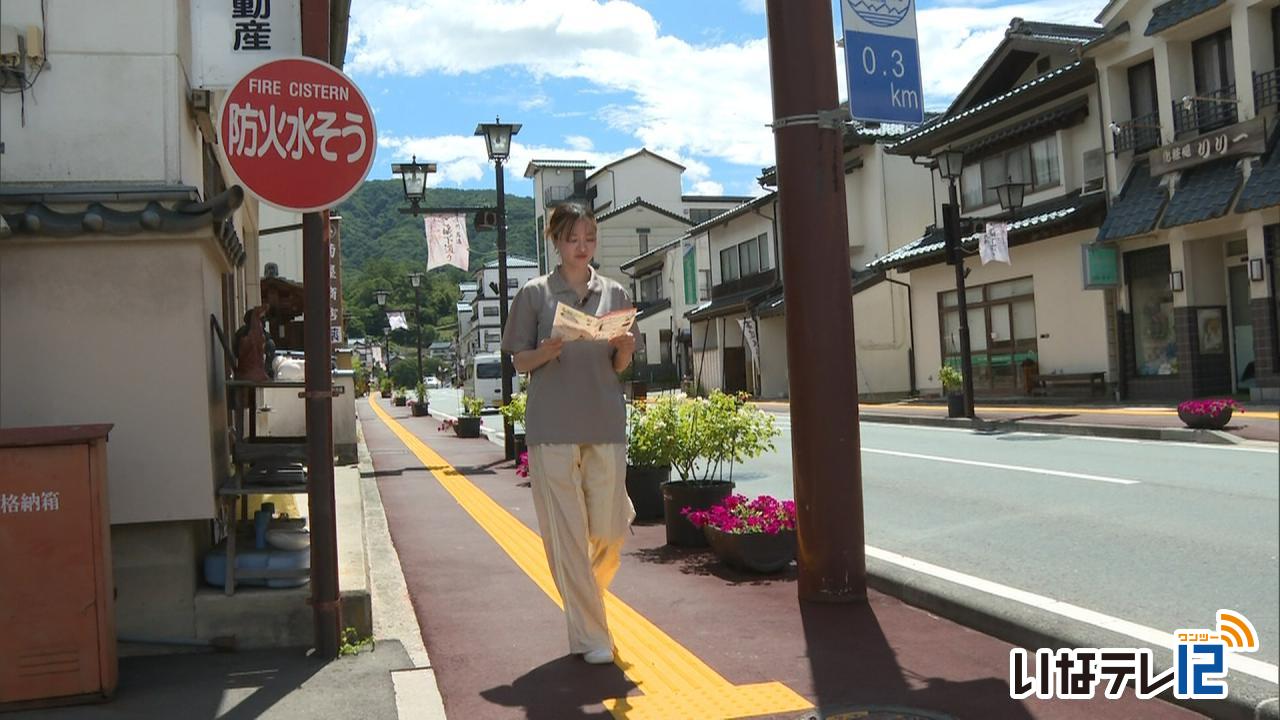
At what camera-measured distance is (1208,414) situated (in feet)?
45.9

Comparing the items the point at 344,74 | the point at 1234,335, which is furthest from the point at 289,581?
the point at 1234,335

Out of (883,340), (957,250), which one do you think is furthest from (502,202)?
(883,340)

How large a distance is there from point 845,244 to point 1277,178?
1545cm

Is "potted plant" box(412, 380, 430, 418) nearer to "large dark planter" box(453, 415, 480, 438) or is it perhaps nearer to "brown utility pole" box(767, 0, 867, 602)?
"large dark planter" box(453, 415, 480, 438)

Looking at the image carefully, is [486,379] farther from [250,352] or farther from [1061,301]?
[250,352]

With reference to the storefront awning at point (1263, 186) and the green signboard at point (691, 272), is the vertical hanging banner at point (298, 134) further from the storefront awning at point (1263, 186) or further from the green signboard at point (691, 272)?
the green signboard at point (691, 272)

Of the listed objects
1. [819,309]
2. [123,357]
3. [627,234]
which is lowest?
[123,357]

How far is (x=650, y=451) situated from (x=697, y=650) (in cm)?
364

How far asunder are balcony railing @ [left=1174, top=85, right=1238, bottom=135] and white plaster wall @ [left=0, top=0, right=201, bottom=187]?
18492mm

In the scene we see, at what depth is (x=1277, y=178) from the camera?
56.0 feet

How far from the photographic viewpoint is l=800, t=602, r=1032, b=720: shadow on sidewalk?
12.8 feet

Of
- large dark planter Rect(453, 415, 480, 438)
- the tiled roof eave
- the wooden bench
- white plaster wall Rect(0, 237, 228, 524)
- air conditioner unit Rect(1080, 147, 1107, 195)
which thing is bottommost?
large dark planter Rect(453, 415, 480, 438)

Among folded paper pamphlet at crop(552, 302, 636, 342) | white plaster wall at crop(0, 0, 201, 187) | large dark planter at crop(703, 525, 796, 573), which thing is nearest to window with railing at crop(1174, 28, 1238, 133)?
large dark planter at crop(703, 525, 796, 573)

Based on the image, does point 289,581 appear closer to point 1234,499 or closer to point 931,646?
point 931,646
